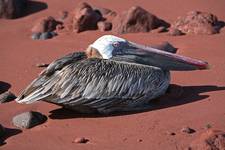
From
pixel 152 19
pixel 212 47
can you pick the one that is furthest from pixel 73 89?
pixel 152 19

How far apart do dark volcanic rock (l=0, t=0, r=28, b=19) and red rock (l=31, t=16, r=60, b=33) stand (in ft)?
3.23

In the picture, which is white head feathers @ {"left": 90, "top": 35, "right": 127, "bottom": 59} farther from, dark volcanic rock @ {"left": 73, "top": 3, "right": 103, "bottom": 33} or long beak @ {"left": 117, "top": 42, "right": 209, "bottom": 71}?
dark volcanic rock @ {"left": 73, "top": 3, "right": 103, "bottom": 33}

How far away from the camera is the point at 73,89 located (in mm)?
7148

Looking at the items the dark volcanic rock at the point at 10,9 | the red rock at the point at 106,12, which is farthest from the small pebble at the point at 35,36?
the red rock at the point at 106,12

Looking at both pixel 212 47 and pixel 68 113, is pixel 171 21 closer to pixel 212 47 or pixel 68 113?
pixel 212 47

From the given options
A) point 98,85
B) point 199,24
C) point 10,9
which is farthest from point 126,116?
point 10,9

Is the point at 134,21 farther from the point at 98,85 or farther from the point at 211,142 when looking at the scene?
the point at 211,142

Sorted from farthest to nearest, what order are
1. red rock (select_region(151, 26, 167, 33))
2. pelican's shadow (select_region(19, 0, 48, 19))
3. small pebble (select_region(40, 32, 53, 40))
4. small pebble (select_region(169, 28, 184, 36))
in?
pelican's shadow (select_region(19, 0, 48, 19)), small pebble (select_region(40, 32, 53, 40)), red rock (select_region(151, 26, 167, 33)), small pebble (select_region(169, 28, 184, 36))

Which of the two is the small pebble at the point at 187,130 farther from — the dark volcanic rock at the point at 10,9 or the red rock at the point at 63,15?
the dark volcanic rock at the point at 10,9

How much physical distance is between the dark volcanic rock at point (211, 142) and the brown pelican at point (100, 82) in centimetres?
158

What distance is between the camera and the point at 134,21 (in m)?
11.2

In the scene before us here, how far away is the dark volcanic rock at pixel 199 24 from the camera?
10891 millimetres

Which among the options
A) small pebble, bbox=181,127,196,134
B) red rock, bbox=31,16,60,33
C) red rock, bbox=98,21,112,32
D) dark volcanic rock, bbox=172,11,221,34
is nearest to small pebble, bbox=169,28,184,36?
dark volcanic rock, bbox=172,11,221,34

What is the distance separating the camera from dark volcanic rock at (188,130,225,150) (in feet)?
18.9
